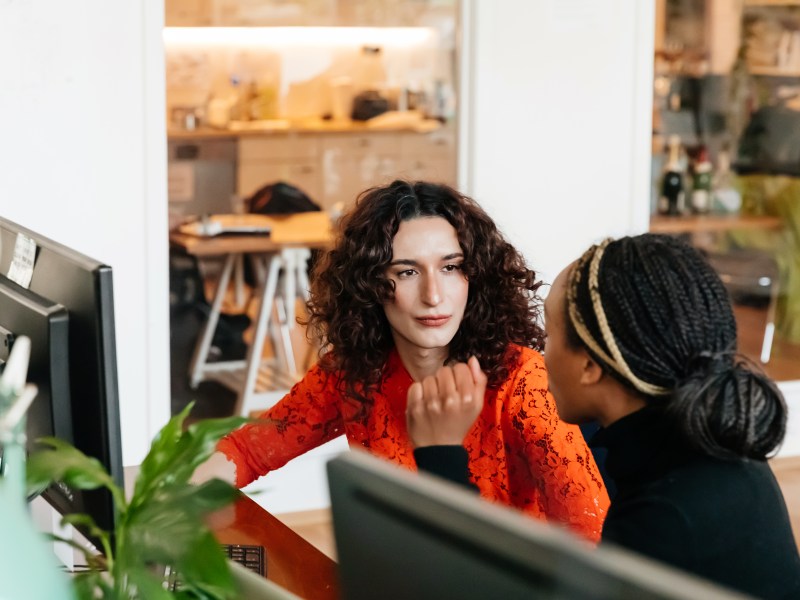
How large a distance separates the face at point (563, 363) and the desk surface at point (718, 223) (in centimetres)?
309

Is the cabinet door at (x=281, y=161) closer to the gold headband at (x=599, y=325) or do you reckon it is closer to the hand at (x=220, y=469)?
the hand at (x=220, y=469)

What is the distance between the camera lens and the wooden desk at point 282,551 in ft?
5.53

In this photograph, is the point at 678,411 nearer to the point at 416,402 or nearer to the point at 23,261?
the point at 416,402

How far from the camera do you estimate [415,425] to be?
162 centimetres

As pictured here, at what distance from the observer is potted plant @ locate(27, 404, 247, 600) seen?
3.41 ft

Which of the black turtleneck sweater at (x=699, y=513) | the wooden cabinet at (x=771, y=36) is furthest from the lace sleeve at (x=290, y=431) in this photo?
the wooden cabinet at (x=771, y=36)

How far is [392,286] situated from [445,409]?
1.47 ft

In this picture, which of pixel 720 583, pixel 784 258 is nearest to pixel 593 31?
pixel 784 258

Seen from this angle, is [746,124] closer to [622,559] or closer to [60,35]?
[60,35]

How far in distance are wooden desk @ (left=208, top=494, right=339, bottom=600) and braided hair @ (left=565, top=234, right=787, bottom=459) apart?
51 cm

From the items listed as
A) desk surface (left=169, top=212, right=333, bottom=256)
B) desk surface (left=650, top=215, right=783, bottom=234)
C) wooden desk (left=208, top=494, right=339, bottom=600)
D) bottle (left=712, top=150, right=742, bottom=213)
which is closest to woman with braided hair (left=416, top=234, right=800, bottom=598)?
wooden desk (left=208, top=494, right=339, bottom=600)

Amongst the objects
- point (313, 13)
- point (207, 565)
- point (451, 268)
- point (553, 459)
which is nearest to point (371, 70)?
point (313, 13)

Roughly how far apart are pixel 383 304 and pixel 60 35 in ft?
5.96

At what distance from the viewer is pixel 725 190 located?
4629 millimetres
